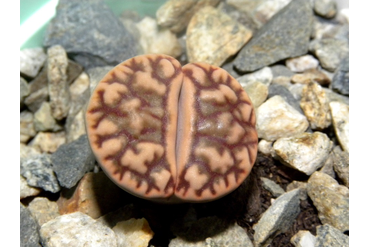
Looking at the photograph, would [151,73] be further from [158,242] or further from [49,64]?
[49,64]

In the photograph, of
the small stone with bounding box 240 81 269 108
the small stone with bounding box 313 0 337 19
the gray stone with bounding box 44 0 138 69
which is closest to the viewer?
the small stone with bounding box 240 81 269 108

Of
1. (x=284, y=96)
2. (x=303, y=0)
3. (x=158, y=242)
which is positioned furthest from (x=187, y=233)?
(x=303, y=0)

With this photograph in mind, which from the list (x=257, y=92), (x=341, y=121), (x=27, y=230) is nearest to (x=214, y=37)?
(x=257, y=92)

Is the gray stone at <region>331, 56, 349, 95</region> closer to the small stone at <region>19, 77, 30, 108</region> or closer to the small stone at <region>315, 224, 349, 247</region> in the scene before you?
the small stone at <region>315, 224, 349, 247</region>

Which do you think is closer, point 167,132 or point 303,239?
point 167,132

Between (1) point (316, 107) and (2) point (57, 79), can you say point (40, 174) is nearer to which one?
(2) point (57, 79)

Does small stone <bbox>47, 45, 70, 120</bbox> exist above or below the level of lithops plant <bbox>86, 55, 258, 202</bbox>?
below

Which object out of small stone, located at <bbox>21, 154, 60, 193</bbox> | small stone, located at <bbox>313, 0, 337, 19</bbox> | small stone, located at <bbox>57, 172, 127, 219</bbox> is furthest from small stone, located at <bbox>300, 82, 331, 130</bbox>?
small stone, located at <bbox>21, 154, 60, 193</bbox>

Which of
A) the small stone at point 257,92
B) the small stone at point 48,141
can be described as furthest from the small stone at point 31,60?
the small stone at point 257,92
